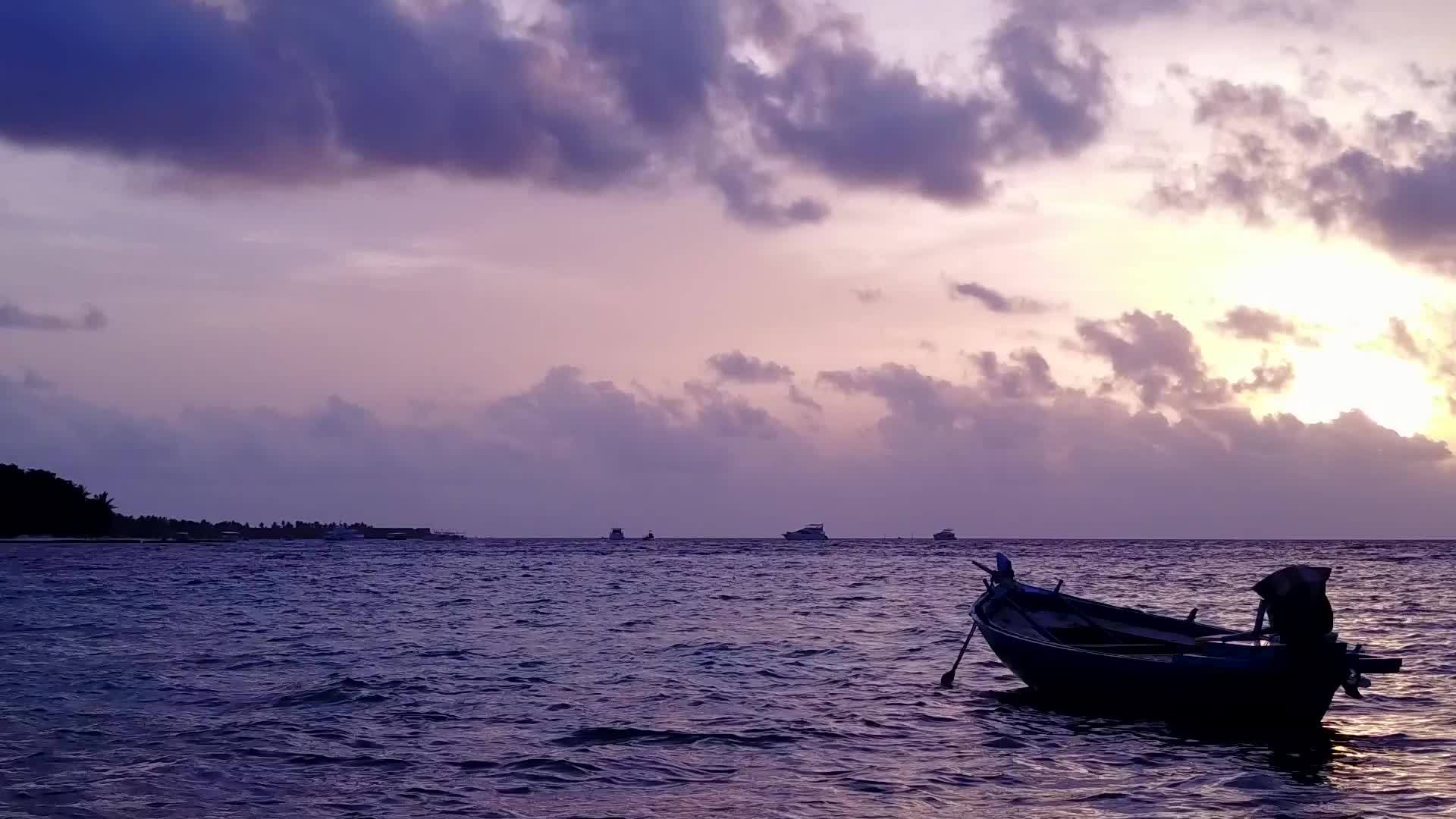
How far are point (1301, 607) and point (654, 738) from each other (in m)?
10.9

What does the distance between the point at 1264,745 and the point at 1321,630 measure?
2129mm

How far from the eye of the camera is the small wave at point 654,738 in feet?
64.4

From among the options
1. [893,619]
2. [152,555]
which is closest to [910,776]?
[893,619]

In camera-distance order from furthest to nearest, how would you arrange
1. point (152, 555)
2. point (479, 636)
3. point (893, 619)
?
point (152, 555), point (893, 619), point (479, 636)

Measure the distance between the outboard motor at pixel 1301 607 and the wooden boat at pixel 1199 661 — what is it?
17mm

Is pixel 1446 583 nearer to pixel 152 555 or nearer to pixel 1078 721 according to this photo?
pixel 1078 721

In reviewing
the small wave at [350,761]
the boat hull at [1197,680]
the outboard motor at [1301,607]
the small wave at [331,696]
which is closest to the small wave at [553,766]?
the small wave at [350,761]

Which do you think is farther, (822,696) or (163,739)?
(822,696)

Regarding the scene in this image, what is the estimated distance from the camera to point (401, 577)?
77.7 m

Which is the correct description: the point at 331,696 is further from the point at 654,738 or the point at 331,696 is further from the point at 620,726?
the point at 654,738

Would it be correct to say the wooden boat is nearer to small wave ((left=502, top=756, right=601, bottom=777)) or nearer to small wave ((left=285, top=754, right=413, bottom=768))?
small wave ((left=502, top=756, right=601, bottom=777))

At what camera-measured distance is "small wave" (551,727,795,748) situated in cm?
1962

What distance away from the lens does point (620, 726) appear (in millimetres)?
21109

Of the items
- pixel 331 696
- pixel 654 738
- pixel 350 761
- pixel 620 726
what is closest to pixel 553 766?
pixel 654 738
